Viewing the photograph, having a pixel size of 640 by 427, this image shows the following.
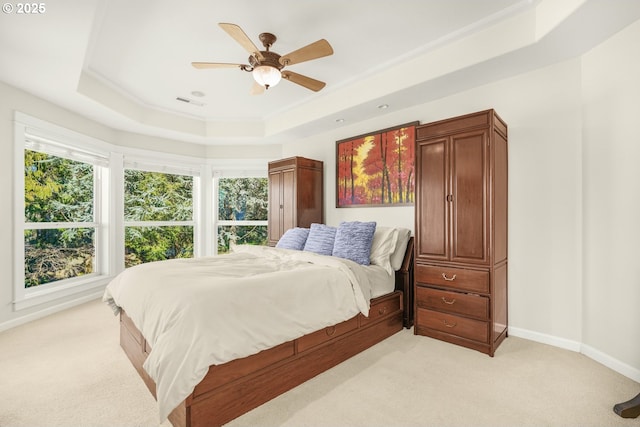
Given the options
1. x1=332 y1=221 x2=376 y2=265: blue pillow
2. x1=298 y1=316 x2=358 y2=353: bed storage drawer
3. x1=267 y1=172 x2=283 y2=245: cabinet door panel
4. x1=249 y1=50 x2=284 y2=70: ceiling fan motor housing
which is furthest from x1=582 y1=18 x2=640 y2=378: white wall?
x1=267 y1=172 x2=283 y2=245: cabinet door panel

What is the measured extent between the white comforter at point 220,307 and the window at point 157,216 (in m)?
2.66

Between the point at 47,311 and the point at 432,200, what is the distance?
4.53 meters

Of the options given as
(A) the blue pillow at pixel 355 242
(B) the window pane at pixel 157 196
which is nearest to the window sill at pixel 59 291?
(B) the window pane at pixel 157 196

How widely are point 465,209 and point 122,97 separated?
175 inches

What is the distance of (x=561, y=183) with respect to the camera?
105 inches

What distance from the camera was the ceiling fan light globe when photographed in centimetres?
252

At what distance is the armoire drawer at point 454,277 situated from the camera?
2.59 meters

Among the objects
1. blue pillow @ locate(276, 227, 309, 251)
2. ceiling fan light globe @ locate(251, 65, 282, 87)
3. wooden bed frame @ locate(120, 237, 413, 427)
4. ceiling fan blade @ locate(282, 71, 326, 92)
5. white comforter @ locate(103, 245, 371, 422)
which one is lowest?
wooden bed frame @ locate(120, 237, 413, 427)

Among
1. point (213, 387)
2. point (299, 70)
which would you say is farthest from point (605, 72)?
point (213, 387)

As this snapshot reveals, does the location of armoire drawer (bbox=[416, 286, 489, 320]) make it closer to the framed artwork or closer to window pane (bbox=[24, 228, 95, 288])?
the framed artwork

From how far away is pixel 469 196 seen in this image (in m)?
2.68

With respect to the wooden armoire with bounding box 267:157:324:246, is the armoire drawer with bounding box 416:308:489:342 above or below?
below

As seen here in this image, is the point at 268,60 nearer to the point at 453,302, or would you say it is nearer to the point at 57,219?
the point at 453,302

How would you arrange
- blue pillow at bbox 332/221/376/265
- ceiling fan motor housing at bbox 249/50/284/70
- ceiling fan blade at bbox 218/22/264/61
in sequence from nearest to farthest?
ceiling fan blade at bbox 218/22/264/61 → ceiling fan motor housing at bbox 249/50/284/70 → blue pillow at bbox 332/221/376/265
